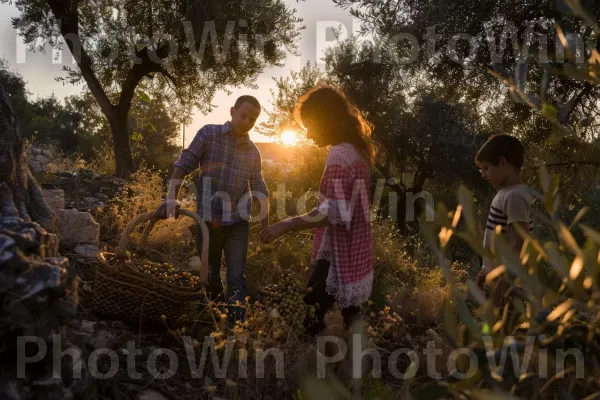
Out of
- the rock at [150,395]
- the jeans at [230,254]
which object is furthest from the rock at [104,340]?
the jeans at [230,254]

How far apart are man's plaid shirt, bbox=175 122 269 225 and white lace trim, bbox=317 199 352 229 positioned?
1252 mm

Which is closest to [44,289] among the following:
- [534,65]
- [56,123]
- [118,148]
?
[534,65]

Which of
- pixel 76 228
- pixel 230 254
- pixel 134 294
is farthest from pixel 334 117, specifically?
pixel 76 228

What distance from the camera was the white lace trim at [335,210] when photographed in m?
3.38

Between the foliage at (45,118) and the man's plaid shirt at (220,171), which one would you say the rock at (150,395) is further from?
the foliage at (45,118)

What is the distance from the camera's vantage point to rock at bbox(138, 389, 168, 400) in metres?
2.69

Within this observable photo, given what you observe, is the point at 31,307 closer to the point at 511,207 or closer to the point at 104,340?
the point at 104,340

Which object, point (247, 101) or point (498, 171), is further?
point (247, 101)

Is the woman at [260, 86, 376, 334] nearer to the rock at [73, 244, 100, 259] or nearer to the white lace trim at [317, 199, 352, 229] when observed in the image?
the white lace trim at [317, 199, 352, 229]

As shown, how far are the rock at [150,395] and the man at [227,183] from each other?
154 centimetres

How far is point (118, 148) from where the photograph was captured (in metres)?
12.1

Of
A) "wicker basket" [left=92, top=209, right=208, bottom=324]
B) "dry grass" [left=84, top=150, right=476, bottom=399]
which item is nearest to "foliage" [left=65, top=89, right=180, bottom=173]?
"dry grass" [left=84, top=150, right=476, bottom=399]

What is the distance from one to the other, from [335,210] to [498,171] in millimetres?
1074

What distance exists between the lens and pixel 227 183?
14.7 feet
